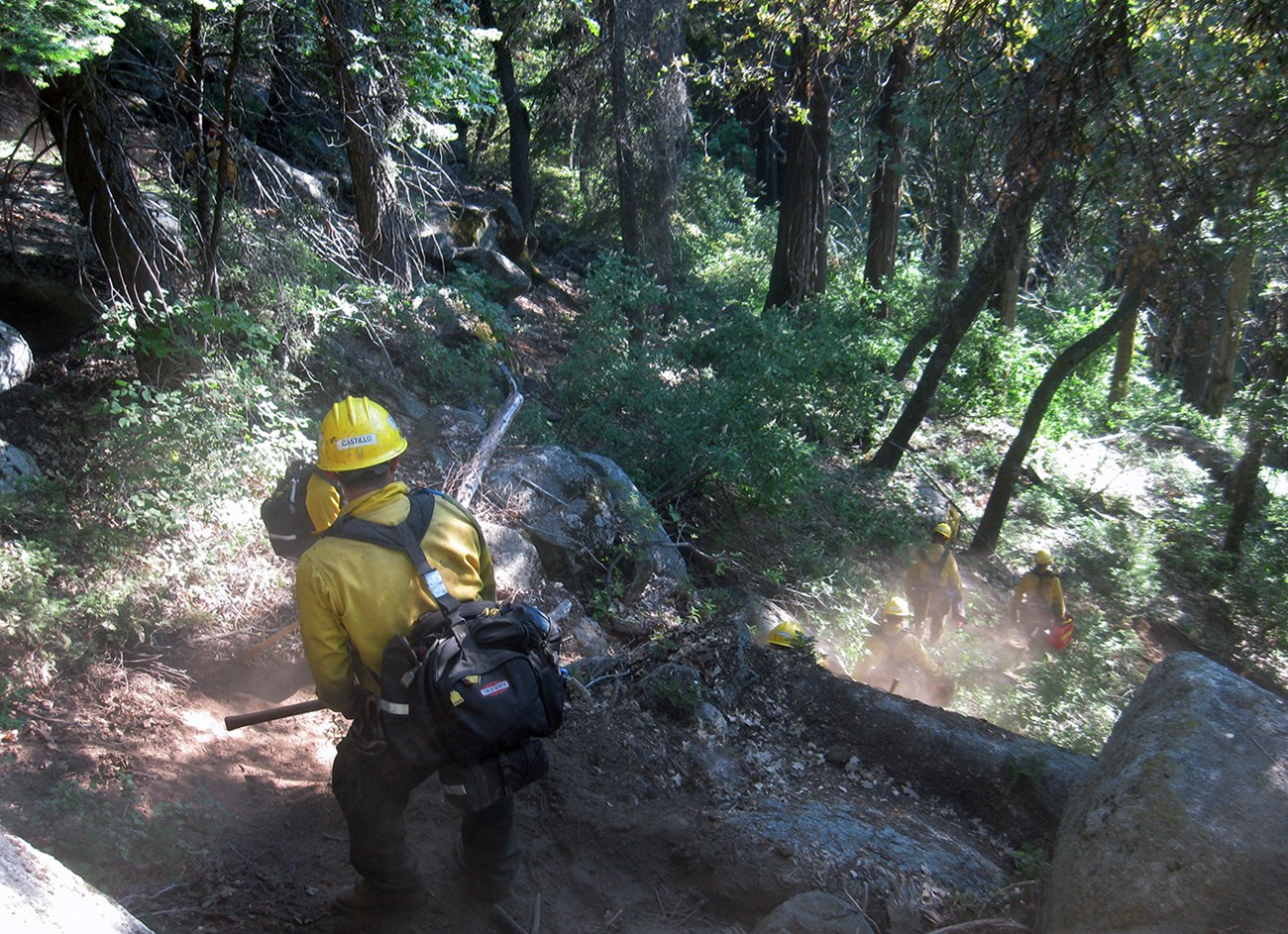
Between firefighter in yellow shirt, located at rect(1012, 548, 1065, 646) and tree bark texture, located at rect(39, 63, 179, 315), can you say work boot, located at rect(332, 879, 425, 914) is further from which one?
firefighter in yellow shirt, located at rect(1012, 548, 1065, 646)

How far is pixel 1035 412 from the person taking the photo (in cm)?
1167

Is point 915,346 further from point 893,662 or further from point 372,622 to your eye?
point 372,622

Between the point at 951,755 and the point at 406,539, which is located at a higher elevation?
the point at 406,539

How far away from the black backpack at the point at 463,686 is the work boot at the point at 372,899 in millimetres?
609

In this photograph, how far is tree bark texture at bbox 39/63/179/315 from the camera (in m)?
5.51

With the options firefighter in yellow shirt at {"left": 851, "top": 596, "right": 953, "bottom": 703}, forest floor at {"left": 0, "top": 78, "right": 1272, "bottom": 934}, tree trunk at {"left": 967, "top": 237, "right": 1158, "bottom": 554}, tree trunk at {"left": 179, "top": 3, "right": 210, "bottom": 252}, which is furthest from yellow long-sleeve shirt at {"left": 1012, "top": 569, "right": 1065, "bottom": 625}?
tree trunk at {"left": 179, "top": 3, "right": 210, "bottom": 252}

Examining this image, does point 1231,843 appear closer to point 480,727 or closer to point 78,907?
point 480,727

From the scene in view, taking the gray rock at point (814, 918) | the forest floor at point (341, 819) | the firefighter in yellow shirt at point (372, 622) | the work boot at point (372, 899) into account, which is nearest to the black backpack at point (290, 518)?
the forest floor at point (341, 819)

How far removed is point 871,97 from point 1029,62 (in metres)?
1.52

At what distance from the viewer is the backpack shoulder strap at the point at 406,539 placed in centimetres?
305

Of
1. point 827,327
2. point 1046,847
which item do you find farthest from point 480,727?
point 827,327

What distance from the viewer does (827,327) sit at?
488 inches

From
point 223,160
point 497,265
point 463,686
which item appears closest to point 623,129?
point 497,265

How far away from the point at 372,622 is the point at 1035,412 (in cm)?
1070
